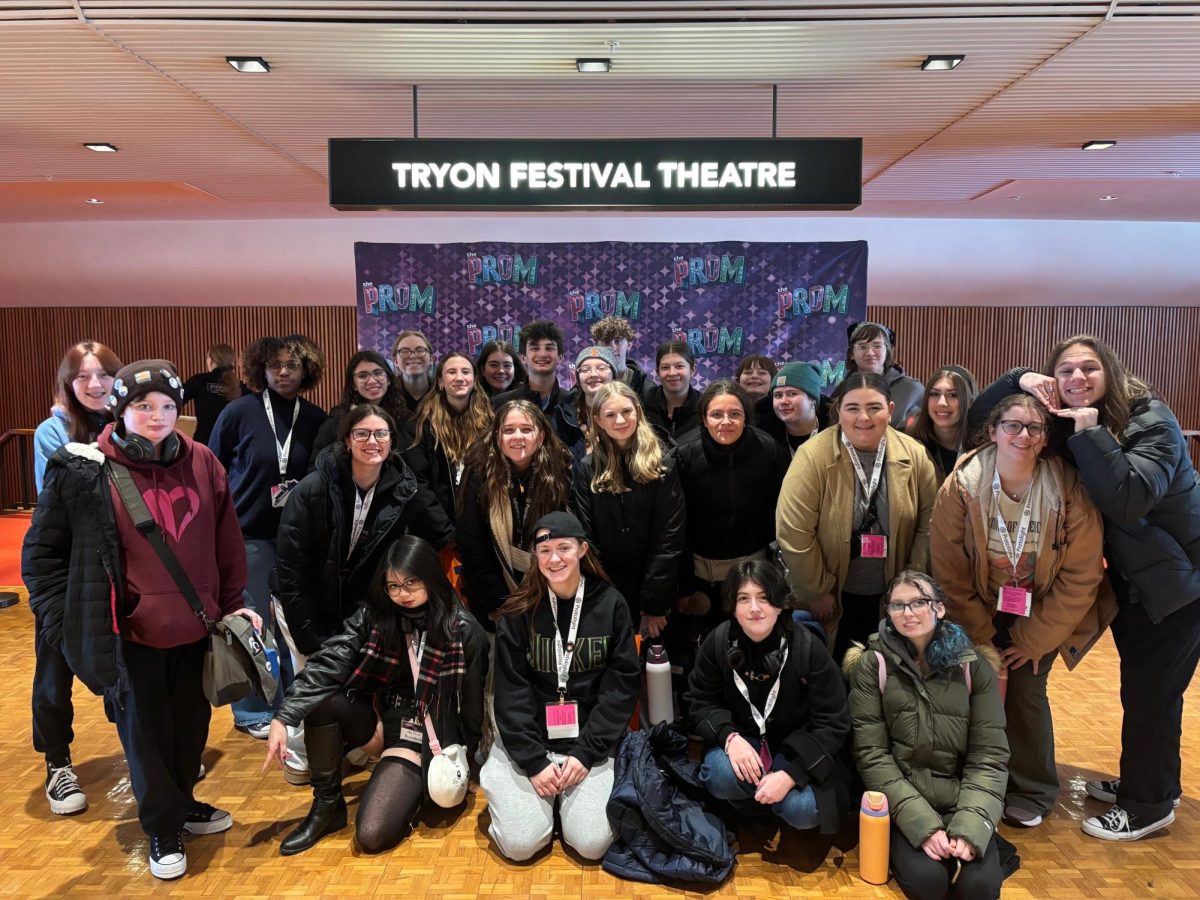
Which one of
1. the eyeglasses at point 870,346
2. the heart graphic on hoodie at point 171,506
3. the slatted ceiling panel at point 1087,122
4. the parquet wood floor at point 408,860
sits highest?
the slatted ceiling panel at point 1087,122

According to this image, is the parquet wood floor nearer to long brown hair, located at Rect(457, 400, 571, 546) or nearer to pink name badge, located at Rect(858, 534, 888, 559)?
pink name badge, located at Rect(858, 534, 888, 559)

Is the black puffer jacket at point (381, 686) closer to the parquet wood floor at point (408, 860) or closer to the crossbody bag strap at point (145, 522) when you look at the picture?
the parquet wood floor at point (408, 860)

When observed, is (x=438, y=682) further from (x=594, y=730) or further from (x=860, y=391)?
(x=860, y=391)

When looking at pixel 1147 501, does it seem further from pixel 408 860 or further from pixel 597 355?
pixel 408 860

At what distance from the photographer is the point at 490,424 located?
3654mm

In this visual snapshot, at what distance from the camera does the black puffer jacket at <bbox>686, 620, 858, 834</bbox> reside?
2.81 meters

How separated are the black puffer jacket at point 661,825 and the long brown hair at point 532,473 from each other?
38.6 inches

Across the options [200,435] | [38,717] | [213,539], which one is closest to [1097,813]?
[213,539]

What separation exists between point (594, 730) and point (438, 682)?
0.61 m

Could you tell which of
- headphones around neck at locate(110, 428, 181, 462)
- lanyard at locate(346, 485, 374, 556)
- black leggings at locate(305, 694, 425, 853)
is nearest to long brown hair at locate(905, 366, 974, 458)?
lanyard at locate(346, 485, 374, 556)

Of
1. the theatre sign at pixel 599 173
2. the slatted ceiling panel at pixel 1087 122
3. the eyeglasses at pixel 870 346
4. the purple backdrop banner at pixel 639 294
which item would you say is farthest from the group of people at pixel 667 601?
the purple backdrop banner at pixel 639 294

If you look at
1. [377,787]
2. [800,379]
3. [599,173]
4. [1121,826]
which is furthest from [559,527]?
[1121,826]

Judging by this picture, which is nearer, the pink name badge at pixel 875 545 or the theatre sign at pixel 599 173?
the pink name badge at pixel 875 545

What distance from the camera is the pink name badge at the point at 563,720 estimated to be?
3.01 metres
